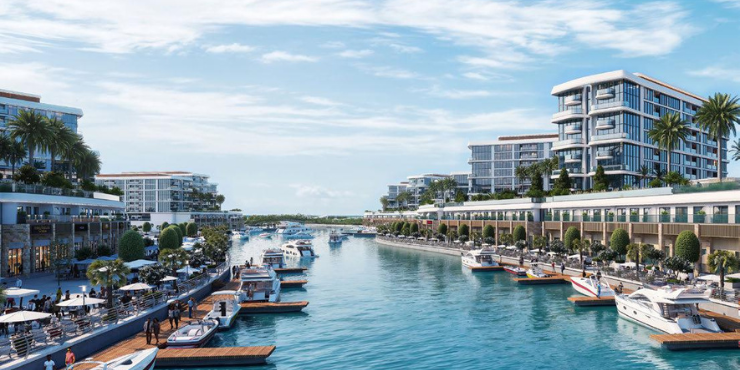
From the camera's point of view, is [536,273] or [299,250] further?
[299,250]

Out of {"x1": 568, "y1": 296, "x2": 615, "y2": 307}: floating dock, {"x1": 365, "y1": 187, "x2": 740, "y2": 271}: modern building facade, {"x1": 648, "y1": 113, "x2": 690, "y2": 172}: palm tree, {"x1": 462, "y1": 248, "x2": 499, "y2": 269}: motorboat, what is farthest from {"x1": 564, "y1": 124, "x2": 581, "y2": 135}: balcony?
{"x1": 568, "y1": 296, "x2": 615, "y2": 307}: floating dock

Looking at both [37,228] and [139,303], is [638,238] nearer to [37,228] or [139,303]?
[139,303]

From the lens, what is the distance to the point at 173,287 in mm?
53906

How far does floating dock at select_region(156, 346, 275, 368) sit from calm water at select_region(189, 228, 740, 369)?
0.93 m

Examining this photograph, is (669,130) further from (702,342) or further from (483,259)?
(702,342)

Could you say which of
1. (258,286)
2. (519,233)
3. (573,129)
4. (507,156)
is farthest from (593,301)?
(507,156)

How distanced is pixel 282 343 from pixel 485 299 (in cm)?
2631

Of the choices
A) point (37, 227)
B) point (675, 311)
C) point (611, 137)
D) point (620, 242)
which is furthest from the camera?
point (611, 137)

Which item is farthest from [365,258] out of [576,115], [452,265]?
[576,115]

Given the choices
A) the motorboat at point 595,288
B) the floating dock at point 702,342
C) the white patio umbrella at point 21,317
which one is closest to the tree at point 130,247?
the white patio umbrella at point 21,317

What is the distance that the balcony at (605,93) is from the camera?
380 feet

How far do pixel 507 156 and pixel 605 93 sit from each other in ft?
260

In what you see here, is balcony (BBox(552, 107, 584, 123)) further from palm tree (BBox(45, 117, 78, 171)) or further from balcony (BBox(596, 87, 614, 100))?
palm tree (BBox(45, 117, 78, 171))

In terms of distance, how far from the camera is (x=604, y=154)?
119375mm
